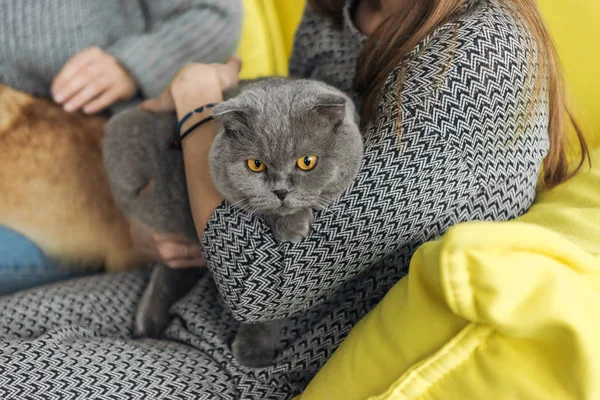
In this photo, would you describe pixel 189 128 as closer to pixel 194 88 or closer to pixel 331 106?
pixel 194 88

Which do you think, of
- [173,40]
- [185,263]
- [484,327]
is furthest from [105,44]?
[484,327]

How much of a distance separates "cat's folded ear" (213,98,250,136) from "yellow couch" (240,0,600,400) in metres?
0.33

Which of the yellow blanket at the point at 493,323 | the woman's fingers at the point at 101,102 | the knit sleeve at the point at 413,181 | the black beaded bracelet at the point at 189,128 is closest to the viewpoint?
the yellow blanket at the point at 493,323

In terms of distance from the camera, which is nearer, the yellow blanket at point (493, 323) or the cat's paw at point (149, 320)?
the yellow blanket at point (493, 323)

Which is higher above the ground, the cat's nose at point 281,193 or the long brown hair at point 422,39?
the long brown hair at point 422,39

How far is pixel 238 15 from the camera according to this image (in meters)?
1.29

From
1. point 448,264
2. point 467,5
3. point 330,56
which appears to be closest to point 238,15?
point 330,56

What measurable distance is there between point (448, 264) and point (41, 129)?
0.92 meters

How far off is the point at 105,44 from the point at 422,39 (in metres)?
0.81

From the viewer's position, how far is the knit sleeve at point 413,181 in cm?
68

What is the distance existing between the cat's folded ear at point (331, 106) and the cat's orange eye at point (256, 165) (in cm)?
11

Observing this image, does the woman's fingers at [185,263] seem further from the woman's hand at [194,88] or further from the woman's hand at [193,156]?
the woman's hand at [194,88]

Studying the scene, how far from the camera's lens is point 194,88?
97 cm

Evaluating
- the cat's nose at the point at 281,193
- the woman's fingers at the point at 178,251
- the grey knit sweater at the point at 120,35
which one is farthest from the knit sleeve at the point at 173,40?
the cat's nose at the point at 281,193
